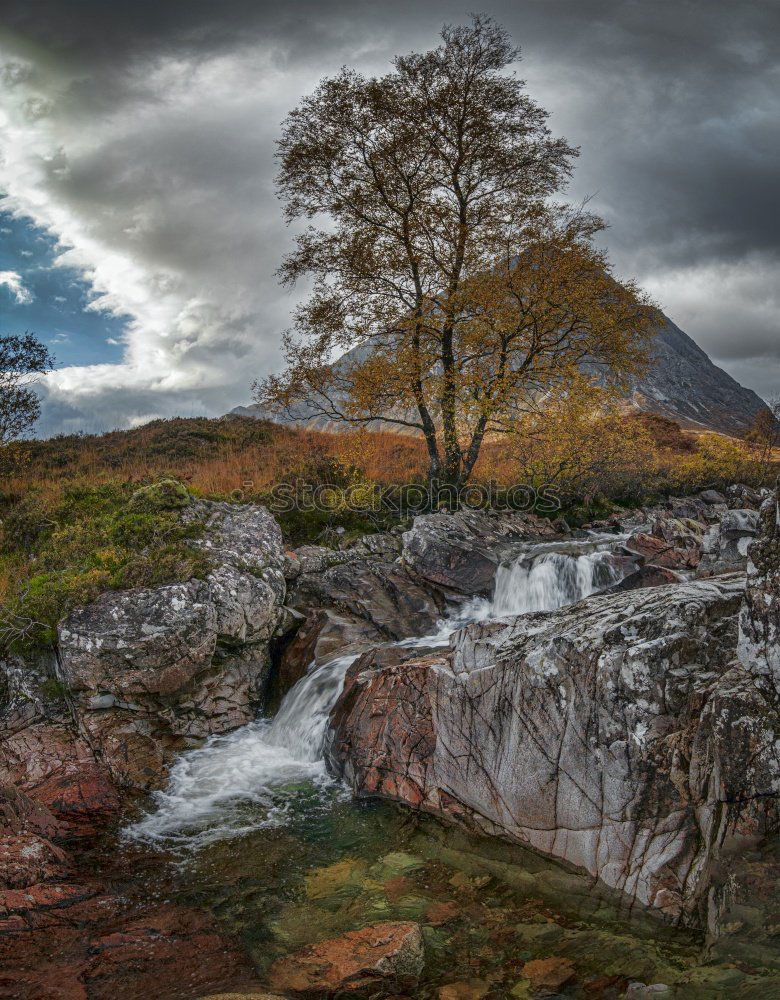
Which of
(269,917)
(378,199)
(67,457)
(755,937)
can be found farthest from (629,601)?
(67,457)

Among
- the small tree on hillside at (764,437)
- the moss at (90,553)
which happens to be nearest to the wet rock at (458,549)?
the moss at (90,553)

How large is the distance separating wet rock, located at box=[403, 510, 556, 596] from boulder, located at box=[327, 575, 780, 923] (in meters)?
6.53

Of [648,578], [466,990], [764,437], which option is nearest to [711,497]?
[764,437]

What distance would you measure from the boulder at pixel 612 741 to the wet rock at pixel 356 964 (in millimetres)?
1981

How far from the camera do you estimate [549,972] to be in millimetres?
4848

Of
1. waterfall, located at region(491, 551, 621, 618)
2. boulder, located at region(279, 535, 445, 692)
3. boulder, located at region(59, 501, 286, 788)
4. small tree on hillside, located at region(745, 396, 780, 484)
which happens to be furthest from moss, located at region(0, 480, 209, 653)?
small tree on hillside, located at region(745, 396, 780, 484)

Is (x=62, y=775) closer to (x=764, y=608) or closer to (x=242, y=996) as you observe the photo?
(x=242, y=996)

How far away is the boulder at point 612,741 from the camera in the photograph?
200 inches

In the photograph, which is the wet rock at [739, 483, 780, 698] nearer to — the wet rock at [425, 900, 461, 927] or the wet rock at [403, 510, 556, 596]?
the wet rock at [425, 900, 461, 927]

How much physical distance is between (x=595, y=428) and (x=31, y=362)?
69.1 feet

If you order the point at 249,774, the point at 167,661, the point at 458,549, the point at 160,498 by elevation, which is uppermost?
the point at 160,498

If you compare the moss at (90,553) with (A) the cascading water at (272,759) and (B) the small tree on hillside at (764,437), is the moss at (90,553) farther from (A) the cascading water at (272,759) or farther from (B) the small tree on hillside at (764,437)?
(B) the small tree on hillside at (764,437)

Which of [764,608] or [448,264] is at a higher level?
[448,264]

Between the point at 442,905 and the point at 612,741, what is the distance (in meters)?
2.40
